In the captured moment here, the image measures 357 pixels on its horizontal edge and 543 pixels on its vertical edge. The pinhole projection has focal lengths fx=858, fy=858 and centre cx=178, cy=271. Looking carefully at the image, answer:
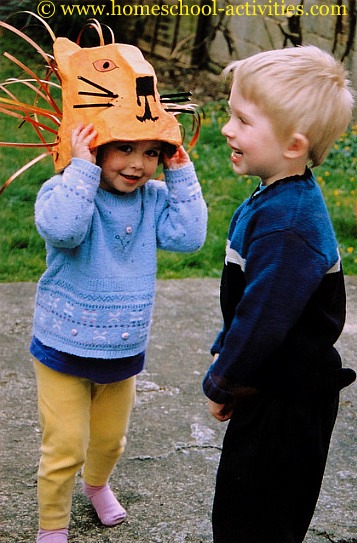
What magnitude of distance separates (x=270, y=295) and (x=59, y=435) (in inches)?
30.5

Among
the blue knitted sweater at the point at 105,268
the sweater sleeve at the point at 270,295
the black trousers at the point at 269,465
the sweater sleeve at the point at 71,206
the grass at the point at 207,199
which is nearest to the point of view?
the sweater sleeve at the point at 270,295

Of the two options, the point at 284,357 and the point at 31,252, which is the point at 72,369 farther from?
the point at 31,252

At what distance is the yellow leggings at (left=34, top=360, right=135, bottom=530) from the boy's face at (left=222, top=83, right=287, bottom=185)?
0.76m

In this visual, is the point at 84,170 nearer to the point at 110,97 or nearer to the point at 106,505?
the point at 110,97

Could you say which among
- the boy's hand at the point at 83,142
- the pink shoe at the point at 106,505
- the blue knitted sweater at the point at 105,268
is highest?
the boy's hand at the point at 83,142

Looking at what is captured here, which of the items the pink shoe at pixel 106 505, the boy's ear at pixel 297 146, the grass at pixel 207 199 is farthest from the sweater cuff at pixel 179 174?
Answer: the grass at pixel 207 199

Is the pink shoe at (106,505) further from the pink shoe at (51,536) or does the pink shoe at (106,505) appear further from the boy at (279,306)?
the boy at (279,306)

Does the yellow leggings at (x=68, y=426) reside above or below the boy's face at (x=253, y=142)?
below

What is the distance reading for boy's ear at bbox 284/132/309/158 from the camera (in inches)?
74.4

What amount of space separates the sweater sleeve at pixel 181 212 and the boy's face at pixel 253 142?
1.17ft

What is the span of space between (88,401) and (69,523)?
0.43 metres

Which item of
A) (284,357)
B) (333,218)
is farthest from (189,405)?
(333,218)

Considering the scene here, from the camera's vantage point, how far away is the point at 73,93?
2.17 m

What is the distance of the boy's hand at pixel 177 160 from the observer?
232 centimetres
